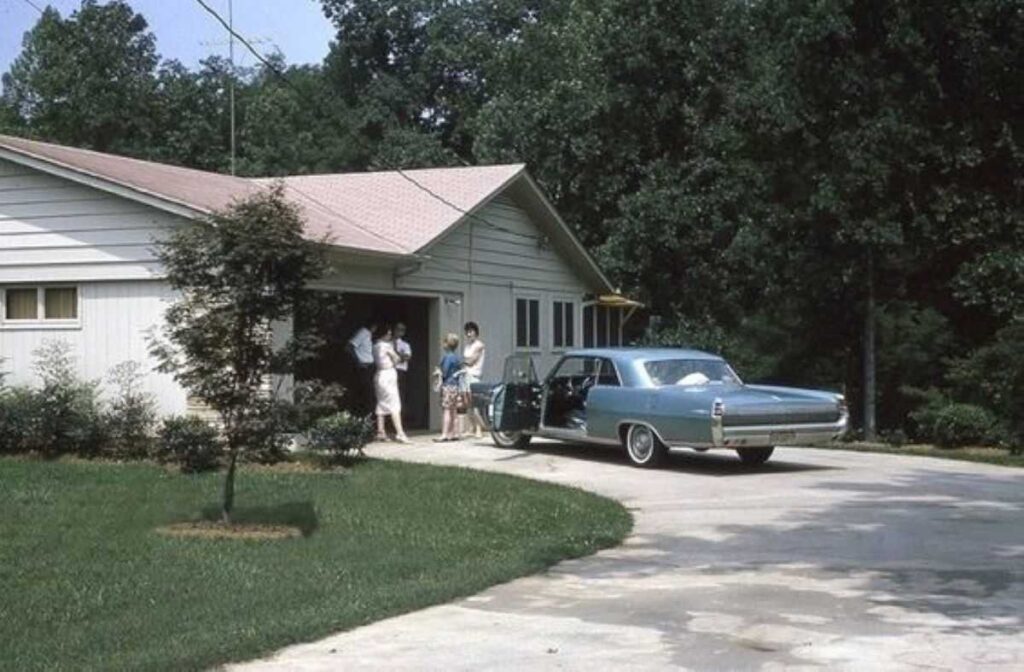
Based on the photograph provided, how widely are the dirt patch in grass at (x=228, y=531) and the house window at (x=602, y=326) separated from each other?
17836 mm

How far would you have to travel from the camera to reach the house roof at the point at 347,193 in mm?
17391

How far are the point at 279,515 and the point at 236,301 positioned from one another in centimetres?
217

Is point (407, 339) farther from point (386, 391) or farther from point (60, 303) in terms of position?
point (60, 303)

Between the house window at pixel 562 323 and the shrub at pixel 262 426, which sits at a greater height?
the house window at pixel 562 323

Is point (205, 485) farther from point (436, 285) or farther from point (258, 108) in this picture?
point (258, 108)

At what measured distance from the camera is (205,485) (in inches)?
543

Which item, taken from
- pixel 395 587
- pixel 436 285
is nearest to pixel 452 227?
pixel 436 285

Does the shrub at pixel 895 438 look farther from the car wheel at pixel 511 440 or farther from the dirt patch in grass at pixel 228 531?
the dirt patch in grass at pixel 228 531

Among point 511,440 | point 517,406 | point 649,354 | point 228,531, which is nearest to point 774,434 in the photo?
point 649,354

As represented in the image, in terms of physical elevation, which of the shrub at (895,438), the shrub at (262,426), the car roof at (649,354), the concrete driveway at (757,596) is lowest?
the concrete driveway at (757,596)

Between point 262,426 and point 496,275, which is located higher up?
point 496,275

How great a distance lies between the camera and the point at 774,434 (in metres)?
15.6

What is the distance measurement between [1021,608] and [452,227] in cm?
1416

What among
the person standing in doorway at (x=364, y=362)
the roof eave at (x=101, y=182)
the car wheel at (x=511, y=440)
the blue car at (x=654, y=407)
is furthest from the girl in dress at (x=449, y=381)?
the roof eave at (x=101, y=182)
